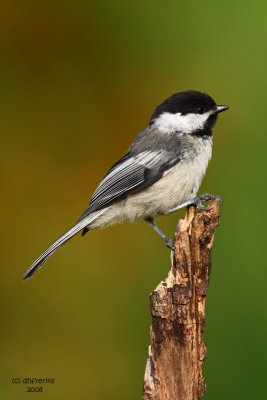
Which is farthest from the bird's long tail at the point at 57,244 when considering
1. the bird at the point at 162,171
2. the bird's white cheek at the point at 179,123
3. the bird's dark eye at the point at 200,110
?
the bird's dark eye at the point at 200,110

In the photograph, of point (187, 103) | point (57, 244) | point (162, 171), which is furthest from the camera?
point (187, 103)

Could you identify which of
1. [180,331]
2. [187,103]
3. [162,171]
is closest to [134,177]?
[162,171]

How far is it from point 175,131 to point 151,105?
0.87m

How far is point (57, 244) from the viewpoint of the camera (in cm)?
285

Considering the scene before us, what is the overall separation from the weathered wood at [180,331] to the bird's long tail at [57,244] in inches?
25.3

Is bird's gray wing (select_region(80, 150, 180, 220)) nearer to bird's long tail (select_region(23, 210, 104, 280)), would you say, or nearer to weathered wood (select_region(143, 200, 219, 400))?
bird's long tail (select_region(23, 210, 104, 280))

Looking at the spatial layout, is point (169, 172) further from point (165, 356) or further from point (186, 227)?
point (165, 356)

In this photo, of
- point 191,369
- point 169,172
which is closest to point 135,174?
point 169,172

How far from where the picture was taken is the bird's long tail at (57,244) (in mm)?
2824

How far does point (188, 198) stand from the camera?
3.05 metres

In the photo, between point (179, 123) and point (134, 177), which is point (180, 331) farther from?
point (179, 123)

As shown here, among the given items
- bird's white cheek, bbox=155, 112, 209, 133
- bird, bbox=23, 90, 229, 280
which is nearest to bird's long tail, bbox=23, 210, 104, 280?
bird, bbox=23, 90, 229, 280

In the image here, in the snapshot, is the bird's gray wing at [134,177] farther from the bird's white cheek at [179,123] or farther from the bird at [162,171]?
the bird's white cheek at [179,123]

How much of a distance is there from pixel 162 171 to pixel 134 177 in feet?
0.49
